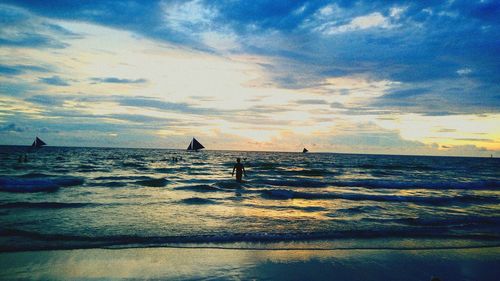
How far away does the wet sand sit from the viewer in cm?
638

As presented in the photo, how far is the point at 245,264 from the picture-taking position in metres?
7.04

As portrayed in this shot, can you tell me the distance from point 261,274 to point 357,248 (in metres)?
3.41

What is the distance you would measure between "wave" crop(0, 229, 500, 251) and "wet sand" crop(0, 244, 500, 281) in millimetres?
499

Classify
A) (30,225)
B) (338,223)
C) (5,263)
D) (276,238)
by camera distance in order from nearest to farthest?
(5,263) → (276,238) → (30,225) → (338,223)

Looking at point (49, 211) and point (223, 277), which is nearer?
point (223, 277)

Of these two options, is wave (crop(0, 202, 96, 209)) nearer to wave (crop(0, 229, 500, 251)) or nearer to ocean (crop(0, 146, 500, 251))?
ocean (crop(0, 146, 500, 251))

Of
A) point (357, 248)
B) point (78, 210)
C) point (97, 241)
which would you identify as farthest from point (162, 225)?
point (357, 248)

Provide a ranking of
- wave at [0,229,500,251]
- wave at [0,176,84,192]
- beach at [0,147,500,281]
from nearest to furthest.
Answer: beach at [0,147,500,281]
wave at [0,229,500,251]
wave at [0,176,84,192]

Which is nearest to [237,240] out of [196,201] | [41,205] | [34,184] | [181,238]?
[181,238]

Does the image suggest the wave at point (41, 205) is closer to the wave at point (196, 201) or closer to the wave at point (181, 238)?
the wave at point (196, 201)

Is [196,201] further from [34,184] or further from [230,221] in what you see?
[34,184]

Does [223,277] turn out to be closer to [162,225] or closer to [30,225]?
[162,225]

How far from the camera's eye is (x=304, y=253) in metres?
7.96

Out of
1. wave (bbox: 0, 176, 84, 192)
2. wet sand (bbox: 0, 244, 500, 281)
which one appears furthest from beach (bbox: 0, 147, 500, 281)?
wave (bbox: 0, 176, 84, 192)
